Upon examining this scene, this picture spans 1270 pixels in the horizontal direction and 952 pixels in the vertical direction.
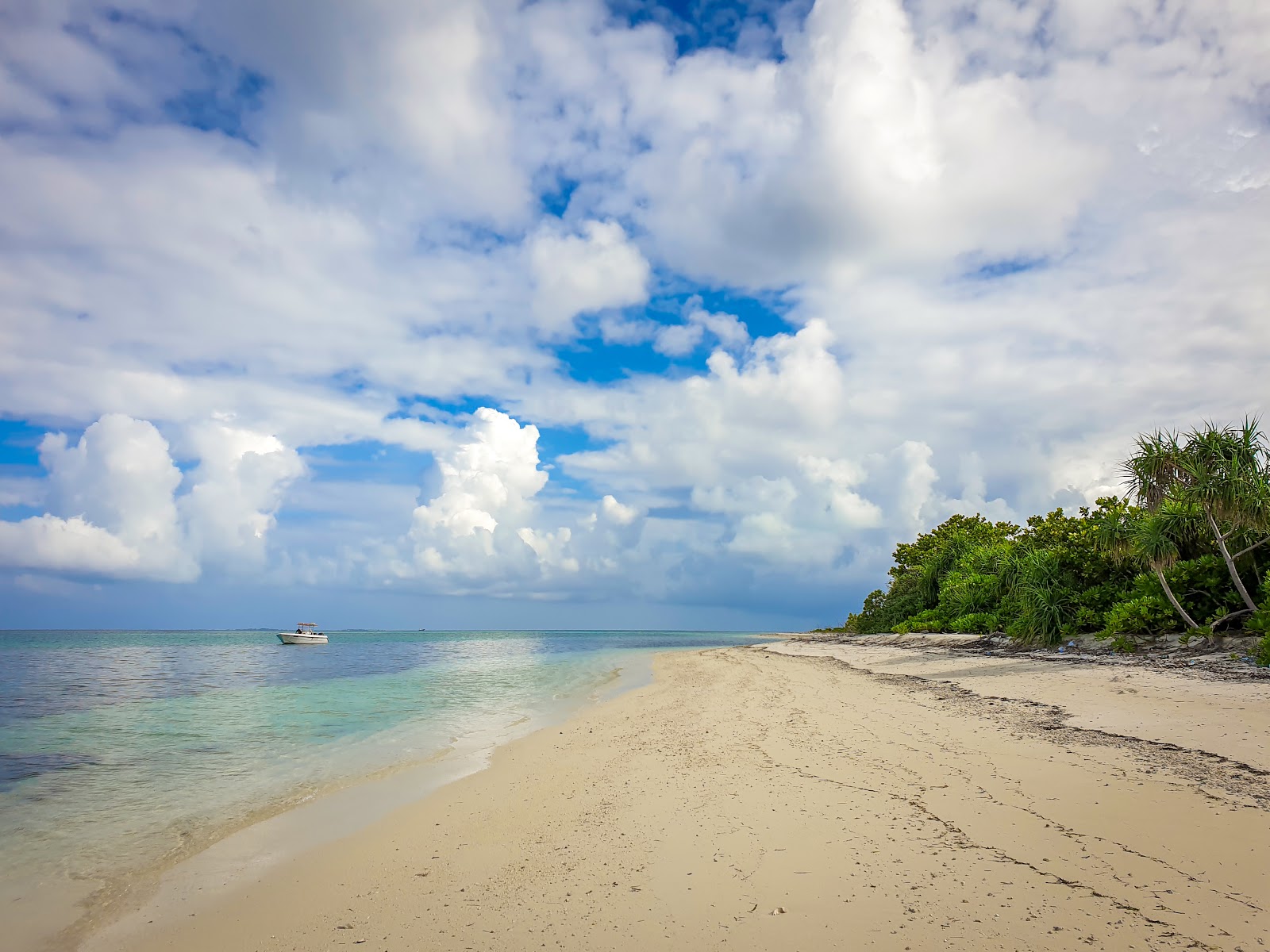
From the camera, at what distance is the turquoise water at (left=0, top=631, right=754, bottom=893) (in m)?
7.62

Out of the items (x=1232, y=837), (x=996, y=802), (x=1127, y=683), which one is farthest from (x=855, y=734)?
(x=1127, y=683)

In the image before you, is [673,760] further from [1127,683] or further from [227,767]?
[1127,683]

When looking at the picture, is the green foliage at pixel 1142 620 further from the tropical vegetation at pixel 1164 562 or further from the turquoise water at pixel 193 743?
the turquoise water at pixel 193 743

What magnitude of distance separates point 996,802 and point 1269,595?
1491 centimetres

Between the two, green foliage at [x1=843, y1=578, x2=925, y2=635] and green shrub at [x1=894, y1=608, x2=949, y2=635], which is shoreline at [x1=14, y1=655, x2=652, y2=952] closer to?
green shrub at [x1=894, y1=608, x2=949, y2=635]

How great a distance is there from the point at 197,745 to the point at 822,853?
13.4m

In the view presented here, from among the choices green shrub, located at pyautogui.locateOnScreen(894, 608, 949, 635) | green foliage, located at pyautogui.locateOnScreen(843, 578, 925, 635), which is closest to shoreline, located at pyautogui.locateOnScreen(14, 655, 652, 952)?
green shrub, located at pyautogui.locateOnScreen(894, 608, 949, 635)

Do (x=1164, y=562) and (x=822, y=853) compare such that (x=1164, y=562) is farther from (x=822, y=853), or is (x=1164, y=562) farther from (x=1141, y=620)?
(x=822, y=853)

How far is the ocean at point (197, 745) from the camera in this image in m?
7.47

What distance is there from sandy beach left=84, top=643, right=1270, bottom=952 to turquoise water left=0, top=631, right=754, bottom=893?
2.61m

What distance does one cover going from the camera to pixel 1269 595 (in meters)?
15.1

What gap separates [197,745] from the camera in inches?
511

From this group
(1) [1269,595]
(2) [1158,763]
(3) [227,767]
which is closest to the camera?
(2) [1158,763]

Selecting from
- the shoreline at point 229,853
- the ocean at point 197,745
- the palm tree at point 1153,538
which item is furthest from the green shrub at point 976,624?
the shoreline at point 229,853
